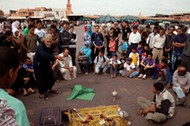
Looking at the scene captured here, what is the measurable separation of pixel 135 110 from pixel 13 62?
4030mm

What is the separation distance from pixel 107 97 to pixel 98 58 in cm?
242

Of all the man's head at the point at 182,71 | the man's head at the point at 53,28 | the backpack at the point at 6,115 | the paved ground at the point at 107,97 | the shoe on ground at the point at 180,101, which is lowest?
the paved ground at the point at 107,97

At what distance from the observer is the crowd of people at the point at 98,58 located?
5.15 meters

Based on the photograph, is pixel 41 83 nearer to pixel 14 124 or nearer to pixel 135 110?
pixel 135 110

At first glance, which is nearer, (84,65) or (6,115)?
(6,115)

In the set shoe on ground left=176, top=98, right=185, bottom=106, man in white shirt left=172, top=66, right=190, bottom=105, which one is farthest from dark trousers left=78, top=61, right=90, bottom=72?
shoe on ground left=176, top=98, right=185, bottom=106

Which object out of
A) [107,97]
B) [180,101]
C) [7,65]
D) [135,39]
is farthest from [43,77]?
[135,39]

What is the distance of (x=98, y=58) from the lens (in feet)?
24.4

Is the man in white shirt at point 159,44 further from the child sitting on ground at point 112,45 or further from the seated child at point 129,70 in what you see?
the child sitting on ground at point 112,45

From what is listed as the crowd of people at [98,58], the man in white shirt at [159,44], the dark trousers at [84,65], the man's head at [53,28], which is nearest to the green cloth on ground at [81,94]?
the crowd of people at [98,58]

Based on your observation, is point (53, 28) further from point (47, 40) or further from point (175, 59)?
point (175, 59)

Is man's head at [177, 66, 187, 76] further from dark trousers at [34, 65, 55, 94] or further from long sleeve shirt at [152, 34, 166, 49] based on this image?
dark trousers at [34, 65, 55, 94]

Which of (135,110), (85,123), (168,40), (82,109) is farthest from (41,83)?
(168,40)

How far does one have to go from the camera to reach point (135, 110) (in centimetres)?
456
